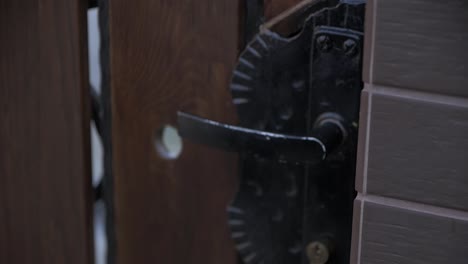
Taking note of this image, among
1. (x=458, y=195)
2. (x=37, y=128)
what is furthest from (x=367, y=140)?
(x=37, y=128)

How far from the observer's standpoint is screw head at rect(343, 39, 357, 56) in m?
0.90

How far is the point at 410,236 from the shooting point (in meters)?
0.73

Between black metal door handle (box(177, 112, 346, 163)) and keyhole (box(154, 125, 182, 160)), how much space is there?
87mm

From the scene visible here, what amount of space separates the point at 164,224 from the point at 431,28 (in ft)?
1.72

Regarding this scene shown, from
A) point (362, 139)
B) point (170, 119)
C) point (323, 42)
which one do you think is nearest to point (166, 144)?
point (170, 119)

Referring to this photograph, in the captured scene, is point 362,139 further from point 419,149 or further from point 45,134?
point 45,134

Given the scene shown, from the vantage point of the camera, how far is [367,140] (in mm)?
719

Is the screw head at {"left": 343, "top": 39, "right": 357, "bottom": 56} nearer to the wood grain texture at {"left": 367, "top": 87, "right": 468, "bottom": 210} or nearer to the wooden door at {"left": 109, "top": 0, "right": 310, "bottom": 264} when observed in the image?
the wooden door at {"left": 109, "top": 0, "right": 310, "bottom": 264}

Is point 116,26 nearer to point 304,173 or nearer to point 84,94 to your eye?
point 84,94

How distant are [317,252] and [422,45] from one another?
352mm

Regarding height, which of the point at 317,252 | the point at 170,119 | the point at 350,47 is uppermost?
the point at 350,47

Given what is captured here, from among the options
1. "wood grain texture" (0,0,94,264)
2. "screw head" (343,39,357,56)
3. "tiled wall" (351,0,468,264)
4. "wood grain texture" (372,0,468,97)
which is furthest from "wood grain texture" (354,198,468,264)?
"wood grain texture" (0,0,94,264)

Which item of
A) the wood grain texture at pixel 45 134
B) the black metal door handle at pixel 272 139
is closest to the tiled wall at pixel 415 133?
the black metal door handle at pixel 272 139

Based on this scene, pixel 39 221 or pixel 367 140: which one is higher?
pixel 367 140
